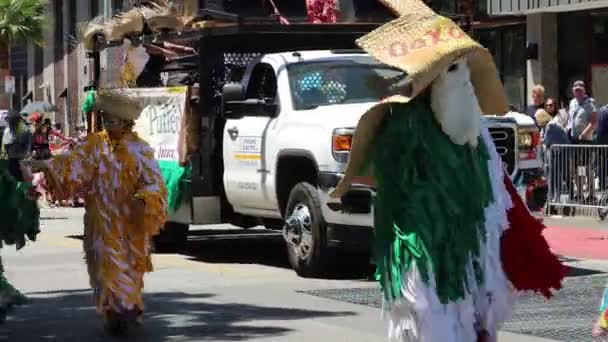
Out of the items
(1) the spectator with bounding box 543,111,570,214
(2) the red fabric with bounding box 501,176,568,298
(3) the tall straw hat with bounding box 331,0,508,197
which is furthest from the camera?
(1) the spectator with bounding box 543,111,570,214

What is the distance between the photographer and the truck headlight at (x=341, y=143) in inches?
448

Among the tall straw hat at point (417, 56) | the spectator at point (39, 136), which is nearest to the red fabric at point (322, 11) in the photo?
the tall straw hat at point (417, 56)

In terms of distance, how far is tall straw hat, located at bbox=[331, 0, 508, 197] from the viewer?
5.55m

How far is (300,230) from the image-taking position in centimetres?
1209

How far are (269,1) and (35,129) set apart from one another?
11.6 metres

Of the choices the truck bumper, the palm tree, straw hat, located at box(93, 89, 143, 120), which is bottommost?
the truck bumper

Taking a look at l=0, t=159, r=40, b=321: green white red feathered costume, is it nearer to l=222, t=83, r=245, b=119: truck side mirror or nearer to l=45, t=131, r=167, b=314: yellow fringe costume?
l=45, t=131, r=167, b=314: yellow fringe costume

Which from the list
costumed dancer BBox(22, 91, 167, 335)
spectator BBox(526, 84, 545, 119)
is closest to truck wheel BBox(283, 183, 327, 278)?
costumed dancer BBox(22, 91, 167, 335)

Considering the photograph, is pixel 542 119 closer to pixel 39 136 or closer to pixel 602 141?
pixel 602 141

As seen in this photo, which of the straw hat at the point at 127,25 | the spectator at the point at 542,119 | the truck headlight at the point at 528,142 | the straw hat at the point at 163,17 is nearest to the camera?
the truck headlight at the point at 528,142

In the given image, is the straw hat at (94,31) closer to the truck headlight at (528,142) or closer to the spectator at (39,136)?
the truck headlight at (528,142)

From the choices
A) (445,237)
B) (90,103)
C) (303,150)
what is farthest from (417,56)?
(303,150)

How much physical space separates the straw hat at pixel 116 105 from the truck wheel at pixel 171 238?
5.59 metres

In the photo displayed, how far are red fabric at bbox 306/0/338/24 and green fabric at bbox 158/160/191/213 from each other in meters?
2.16
